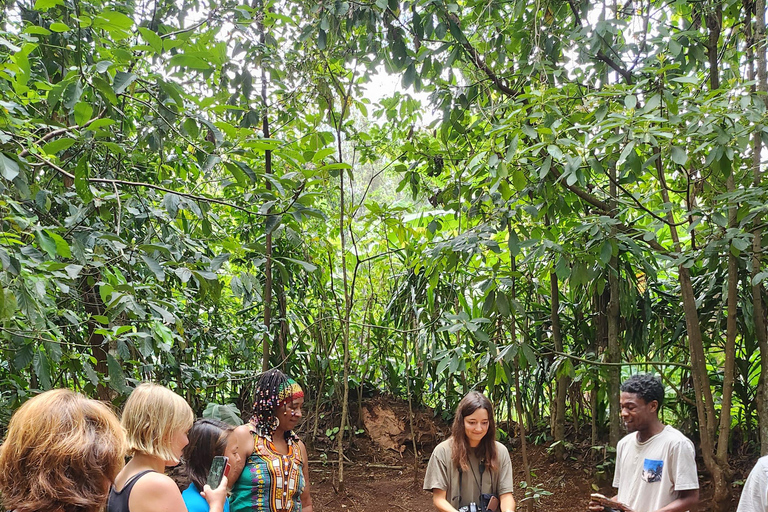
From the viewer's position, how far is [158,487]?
1729 mm

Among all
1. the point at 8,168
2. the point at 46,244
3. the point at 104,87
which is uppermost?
the point at 104,87

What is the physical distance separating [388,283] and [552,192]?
8.10ft

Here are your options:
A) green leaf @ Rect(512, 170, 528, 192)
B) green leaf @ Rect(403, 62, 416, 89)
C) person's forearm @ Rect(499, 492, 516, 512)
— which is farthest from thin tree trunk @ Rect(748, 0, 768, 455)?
green leaf @ Rect(403, 62, 416, 89)

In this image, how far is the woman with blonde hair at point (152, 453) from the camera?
172 centimetres

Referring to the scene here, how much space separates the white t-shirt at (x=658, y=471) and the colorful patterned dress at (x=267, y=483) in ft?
4.87

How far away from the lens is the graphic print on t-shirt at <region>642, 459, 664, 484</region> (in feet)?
8.30

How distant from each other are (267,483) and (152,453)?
69 cm

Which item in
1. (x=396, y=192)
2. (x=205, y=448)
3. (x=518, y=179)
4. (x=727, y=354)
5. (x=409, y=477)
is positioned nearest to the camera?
(x=205, y=448)

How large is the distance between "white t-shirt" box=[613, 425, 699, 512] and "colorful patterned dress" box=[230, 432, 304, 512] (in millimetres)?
1483

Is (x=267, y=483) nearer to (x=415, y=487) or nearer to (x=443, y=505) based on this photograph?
(x=443, y=505)

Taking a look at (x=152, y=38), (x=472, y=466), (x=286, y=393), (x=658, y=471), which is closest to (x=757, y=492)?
(x=658, y=471)

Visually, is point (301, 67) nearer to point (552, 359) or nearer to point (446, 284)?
point (446, 284)

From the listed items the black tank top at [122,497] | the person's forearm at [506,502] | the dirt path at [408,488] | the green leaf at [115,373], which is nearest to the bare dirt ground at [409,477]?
the dirt path at [408,488]

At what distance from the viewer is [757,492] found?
6.42 feet
